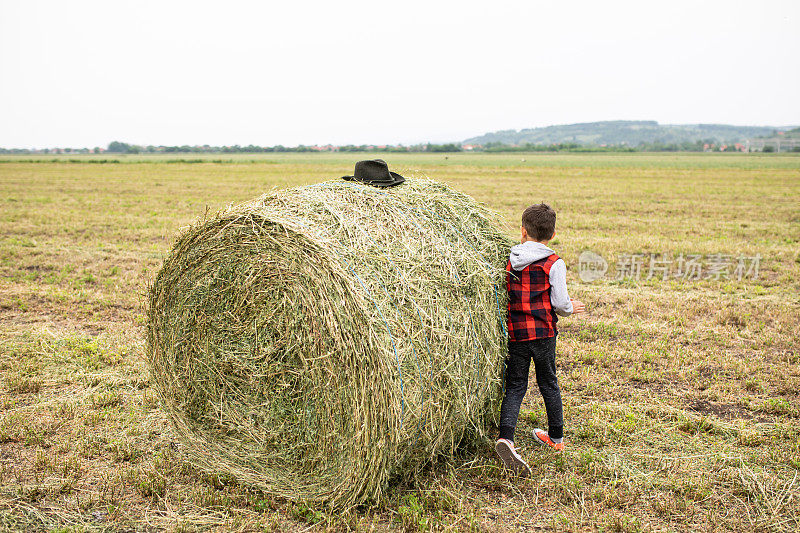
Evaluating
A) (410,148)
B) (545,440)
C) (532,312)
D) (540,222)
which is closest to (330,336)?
(532,312)

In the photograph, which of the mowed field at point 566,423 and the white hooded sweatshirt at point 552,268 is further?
the white hooded sweatshirt at point 552,268

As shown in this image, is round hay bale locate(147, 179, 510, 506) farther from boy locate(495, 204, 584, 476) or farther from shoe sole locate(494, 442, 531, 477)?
shoe sole locate(494, 442, 531, 477)

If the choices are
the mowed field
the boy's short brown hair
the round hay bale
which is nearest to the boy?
the boy's short brown hair

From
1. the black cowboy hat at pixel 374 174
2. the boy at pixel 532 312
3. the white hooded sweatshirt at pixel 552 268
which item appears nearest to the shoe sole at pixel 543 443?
the boy at pixel 532 312

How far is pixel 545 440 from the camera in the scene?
15.2 ft

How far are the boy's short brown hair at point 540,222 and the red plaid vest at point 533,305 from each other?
0.17 meters

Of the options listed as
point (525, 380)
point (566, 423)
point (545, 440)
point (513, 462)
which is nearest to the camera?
point (513, 462)

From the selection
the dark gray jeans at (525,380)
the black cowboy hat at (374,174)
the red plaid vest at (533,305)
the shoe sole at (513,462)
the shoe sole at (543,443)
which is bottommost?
Answer: the shoe sole at (543,443)

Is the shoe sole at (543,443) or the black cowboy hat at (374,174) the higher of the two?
the black cowboy hat at (374,174)

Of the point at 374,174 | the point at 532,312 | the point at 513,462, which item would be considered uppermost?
the point at 374,174

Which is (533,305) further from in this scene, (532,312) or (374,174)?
(374,174)

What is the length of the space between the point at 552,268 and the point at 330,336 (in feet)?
5.51

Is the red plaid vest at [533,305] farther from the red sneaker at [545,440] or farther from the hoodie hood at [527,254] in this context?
the red sneaker at [545,440]

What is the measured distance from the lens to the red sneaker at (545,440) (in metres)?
4.51
